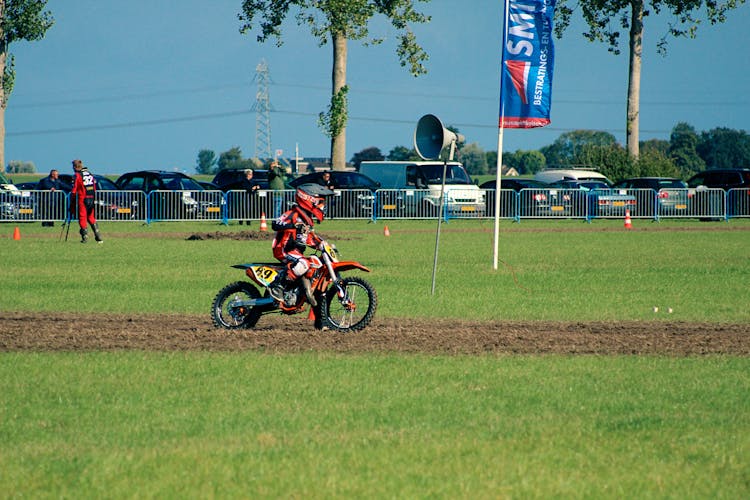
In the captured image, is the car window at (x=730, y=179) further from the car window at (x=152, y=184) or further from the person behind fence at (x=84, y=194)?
the person behind fence at (x=84, y=194)

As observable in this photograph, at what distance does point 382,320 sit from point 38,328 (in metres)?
4.01

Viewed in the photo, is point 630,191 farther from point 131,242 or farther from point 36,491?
point 36,491

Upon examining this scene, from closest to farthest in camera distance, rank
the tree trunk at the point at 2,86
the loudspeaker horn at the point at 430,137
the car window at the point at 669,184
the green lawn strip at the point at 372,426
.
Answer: the green lawn strip at the point at 372,426 < the loudspeaker horn at the point at 430,137 < the car window at the point at 669,184 < the tree trunk at the point at 2,86

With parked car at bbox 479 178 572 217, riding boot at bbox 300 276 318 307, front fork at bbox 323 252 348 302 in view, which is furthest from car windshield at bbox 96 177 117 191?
front fork at bbox 323 252 348 302

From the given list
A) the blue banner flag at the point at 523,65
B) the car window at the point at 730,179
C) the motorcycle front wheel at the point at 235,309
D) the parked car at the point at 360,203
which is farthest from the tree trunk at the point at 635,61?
the motorcycle front wheel at the point at 235,309

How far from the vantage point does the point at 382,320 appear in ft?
47.9

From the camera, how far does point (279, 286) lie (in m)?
13.1

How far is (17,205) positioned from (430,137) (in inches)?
1054

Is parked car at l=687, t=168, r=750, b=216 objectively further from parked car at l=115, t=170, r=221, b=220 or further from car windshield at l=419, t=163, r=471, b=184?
parked car at l=115, t=170, r=221, b=220

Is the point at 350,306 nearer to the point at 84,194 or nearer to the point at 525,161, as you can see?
the point at 84,194

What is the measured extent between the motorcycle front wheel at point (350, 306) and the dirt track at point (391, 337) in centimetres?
20

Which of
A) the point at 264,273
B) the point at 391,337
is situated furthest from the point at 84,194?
the point at 391,337

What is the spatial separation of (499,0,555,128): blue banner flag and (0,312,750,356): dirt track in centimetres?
864

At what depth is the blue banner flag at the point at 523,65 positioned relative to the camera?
22.3 meters
